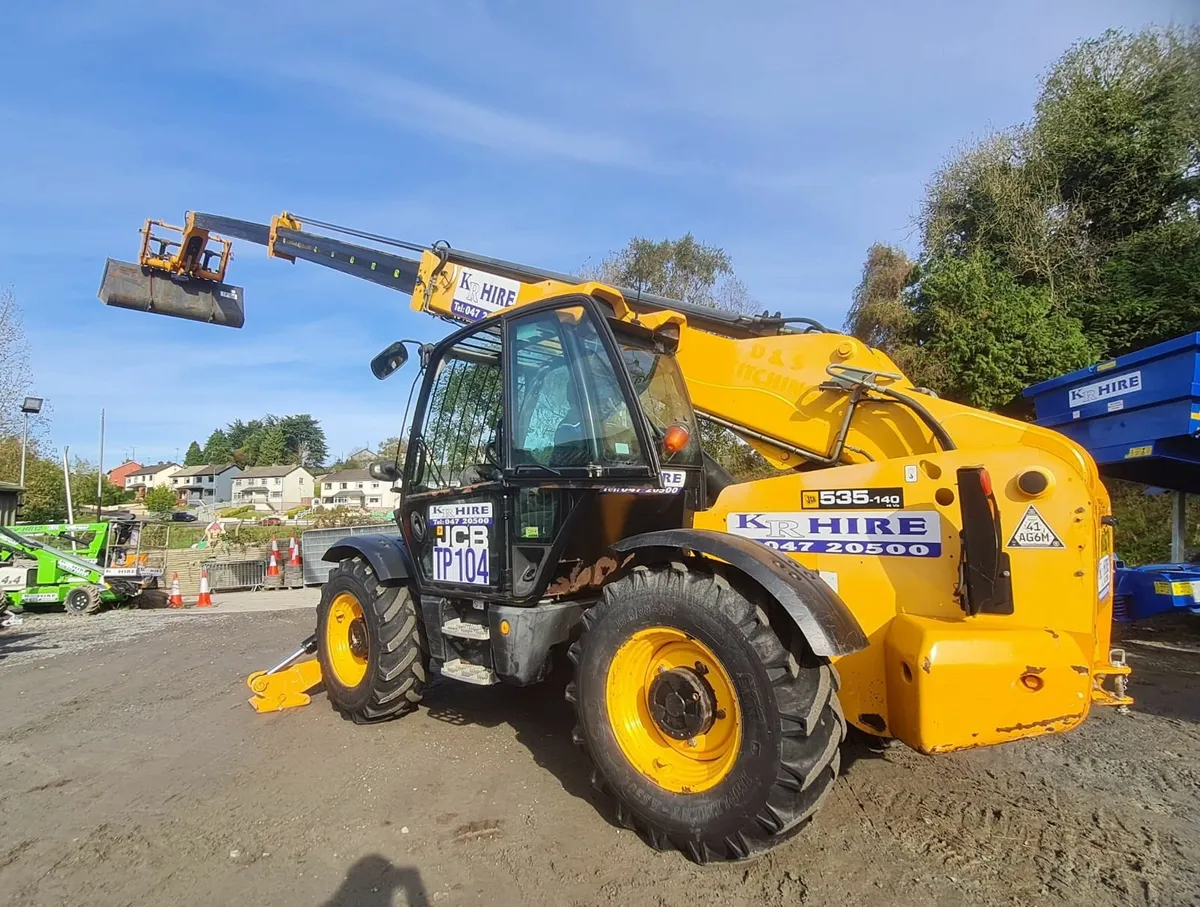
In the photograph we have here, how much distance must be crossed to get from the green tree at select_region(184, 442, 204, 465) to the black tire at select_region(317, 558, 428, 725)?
421 ft

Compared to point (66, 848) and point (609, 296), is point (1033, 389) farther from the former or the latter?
point (66, 848)

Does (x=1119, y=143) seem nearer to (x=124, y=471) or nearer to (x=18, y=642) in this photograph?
(x=18, y=642)

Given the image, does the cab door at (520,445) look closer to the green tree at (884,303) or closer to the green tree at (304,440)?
the green tree at (884,303)

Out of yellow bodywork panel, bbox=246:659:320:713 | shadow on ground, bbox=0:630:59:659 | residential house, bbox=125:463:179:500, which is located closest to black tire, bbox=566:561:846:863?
yellow bodywork panel, bbox=246:659:320:713

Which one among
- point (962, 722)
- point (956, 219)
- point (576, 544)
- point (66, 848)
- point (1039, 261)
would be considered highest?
point (956, 219)

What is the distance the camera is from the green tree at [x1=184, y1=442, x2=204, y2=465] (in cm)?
11781

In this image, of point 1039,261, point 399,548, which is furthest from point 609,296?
point 1039,261

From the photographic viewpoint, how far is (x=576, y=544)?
3936 millimetres

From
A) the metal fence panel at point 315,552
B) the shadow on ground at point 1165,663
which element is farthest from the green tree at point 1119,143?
the metal fence panel at point 315,552

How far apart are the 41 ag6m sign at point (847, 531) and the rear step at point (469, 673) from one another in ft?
5.25

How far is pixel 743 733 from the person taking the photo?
2877 millimetres

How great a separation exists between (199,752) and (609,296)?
12.8 feet

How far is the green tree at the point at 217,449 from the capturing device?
378 ft

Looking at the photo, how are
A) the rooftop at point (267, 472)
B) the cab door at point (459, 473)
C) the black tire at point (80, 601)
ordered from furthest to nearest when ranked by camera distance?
the rooftop at point (267, 472)
the black tire at point (80, 601)
the cab door at point (459, 473)
